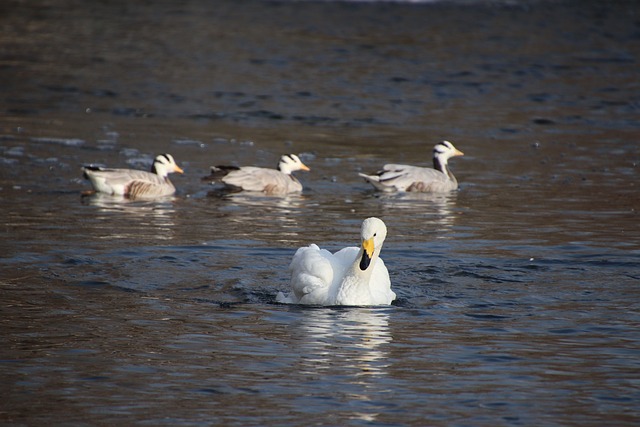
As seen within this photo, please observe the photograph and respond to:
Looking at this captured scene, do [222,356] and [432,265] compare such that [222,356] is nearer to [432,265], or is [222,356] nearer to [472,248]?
[432,265]

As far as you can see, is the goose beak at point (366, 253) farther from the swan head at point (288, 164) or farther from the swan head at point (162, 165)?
the swan head at point (288, 164)

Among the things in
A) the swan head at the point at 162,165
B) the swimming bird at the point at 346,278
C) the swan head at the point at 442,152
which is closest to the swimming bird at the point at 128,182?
the swan head at the point at 162,165

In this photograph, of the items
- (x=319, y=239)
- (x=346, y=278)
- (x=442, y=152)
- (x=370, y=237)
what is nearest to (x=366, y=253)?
(x=370, y=237)

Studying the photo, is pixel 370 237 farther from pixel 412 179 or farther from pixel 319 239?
pixel 412 179

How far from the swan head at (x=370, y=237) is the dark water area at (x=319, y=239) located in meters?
0.49

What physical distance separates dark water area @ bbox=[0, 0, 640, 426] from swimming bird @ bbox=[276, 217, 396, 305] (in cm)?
15

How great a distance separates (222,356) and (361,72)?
77.4 ft

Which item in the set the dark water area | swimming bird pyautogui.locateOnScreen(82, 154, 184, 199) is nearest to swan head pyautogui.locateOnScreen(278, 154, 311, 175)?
the dark water area

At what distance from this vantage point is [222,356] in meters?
9.42

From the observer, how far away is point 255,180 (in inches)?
734

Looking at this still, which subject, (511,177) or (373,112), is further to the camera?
(373,112)

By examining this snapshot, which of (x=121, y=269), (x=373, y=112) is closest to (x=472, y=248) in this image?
(x=121, y=269)

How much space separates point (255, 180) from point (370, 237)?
752 cm

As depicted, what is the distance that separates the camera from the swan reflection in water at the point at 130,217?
14969mm
